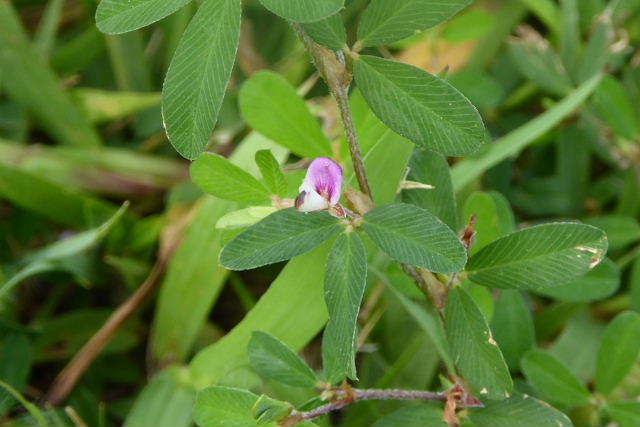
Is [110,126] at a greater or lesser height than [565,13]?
lesser

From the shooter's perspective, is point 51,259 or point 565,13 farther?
point 565,13

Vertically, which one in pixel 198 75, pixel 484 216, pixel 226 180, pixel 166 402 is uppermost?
pixel 198 75

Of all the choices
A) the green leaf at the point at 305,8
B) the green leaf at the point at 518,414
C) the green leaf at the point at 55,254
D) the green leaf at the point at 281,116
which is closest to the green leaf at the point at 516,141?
the green leaf at the point at 281,116

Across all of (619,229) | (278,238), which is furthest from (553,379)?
(278,238)

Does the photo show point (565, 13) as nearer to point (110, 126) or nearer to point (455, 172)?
point (455, 172)

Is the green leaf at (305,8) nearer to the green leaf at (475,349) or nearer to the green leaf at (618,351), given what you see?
the green leaf at (475,349)

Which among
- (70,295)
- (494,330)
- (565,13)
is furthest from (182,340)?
(565,13)

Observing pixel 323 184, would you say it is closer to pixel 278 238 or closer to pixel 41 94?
pixel 278 238
